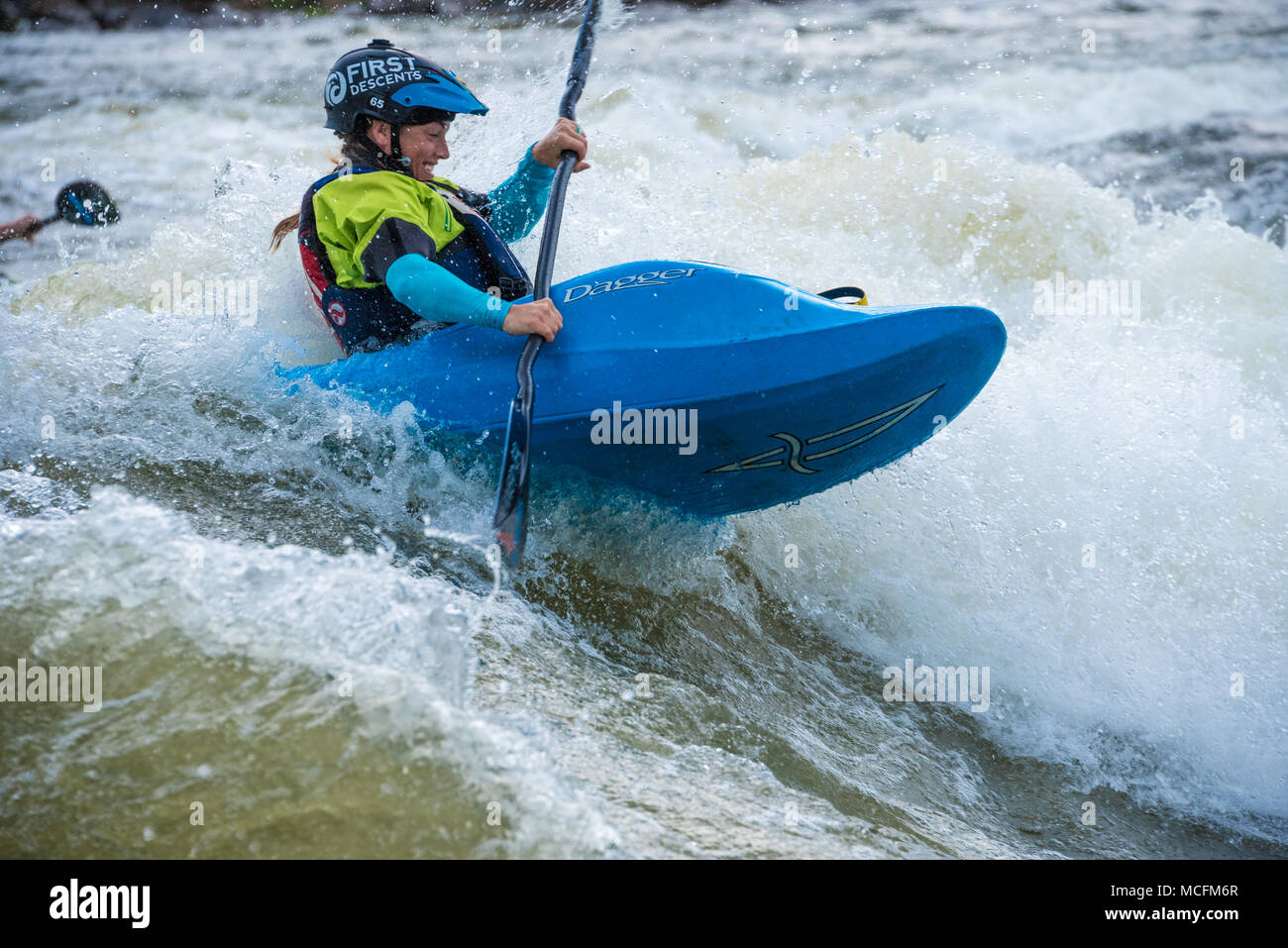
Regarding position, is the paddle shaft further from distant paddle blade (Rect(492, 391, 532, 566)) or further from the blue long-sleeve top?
the blue long-sleeve top

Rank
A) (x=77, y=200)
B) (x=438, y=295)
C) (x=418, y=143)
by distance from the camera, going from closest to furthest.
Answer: (x=438, y=295) < (x=418, y=143) < (x=77, y=200)

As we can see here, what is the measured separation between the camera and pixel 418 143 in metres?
2.94

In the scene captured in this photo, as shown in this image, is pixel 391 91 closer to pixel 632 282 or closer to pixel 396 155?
pixel 396 155

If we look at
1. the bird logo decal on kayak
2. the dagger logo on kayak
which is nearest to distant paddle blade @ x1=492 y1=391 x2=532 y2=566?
the dagger logo on kayak

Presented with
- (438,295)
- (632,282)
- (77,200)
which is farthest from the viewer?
(77,200)

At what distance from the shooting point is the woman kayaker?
2701 mm

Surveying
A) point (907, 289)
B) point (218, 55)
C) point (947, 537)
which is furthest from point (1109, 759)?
point (218, 55)

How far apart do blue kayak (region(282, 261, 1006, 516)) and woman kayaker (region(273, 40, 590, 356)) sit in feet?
0.49

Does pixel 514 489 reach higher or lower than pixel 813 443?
lower

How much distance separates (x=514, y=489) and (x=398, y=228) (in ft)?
2.55

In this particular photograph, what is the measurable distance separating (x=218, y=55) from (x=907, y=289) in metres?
10.2

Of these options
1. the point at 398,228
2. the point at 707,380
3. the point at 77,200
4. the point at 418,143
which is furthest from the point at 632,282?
the point at 77,200

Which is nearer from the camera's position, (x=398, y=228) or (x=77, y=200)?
(x=398, y=228)

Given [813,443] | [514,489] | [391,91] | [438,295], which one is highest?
[391,91]
